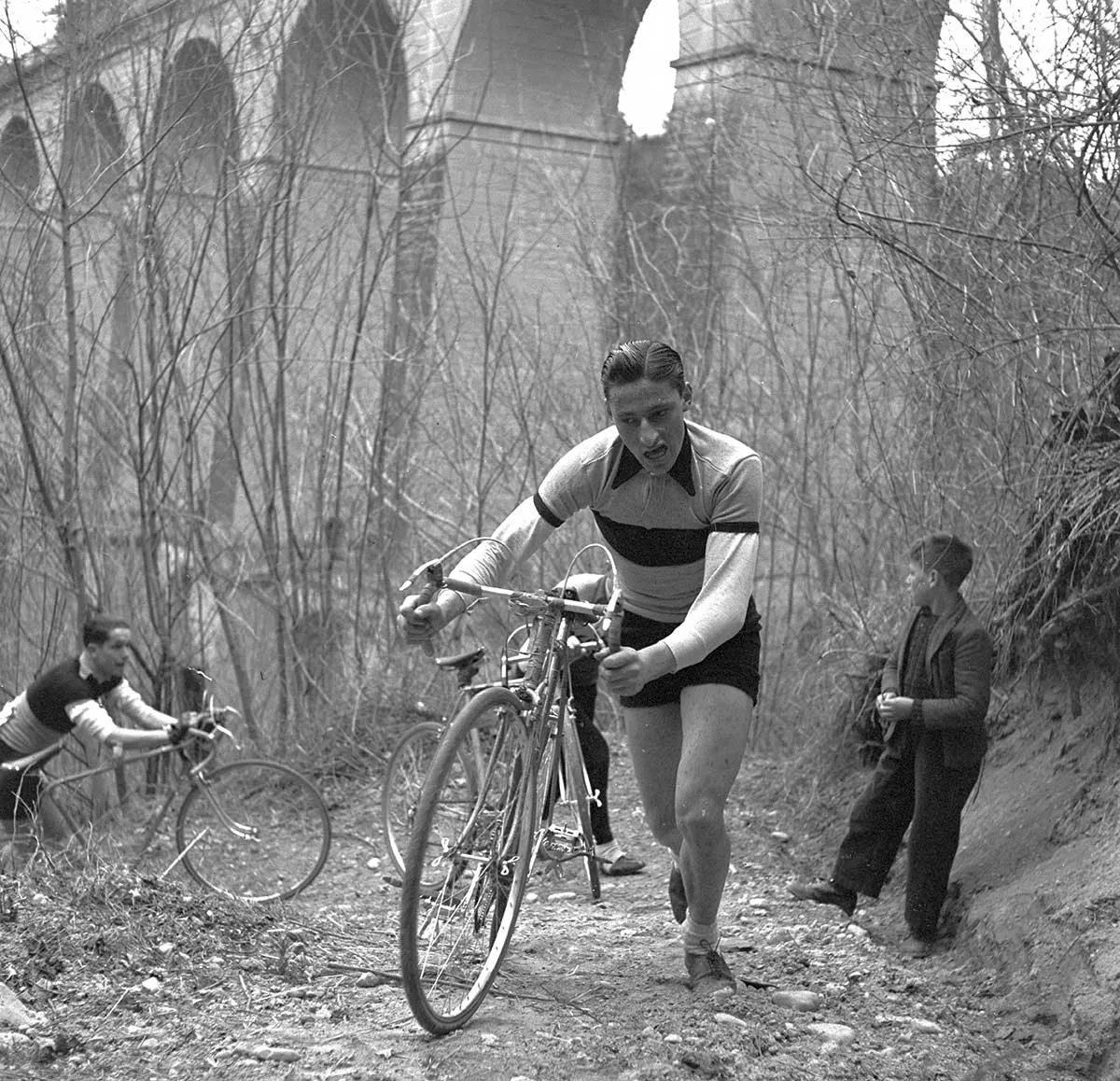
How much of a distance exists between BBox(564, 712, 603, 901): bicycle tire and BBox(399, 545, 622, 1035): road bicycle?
1697 millimetres

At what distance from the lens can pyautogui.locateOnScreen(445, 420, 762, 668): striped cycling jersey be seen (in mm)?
4566

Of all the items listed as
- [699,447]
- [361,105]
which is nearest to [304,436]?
[361,105]

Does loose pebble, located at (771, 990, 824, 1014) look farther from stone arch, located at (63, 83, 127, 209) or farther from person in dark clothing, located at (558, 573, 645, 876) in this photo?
stone arch, located at (63, 83, 127, 209)

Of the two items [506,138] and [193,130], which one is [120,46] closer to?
[193,130]

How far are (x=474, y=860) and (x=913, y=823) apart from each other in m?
2.19

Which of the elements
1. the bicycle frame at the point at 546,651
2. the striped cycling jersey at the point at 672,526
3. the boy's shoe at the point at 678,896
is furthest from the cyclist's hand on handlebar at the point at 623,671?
the boy's shoe at the point at 678,896

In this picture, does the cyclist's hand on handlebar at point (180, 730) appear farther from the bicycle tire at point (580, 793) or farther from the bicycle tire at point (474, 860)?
the bicycle tire at point (474, 860)

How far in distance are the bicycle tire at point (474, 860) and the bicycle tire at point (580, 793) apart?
1.93 m

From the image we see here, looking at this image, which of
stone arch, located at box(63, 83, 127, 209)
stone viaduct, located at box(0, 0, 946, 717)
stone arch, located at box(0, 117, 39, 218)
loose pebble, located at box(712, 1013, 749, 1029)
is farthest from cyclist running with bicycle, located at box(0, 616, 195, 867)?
loose pebble, located at box(712, 1013, 749, 1029)

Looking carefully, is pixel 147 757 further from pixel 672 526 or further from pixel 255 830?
pixel 672 526

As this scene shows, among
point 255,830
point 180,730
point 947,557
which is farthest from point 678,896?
point 255,830

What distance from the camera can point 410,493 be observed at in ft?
39.6

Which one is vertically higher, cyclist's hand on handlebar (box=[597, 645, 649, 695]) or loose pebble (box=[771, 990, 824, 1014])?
cyclist's hand on handlebar (box=[597, 645, 649, 695])

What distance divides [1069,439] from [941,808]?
5.20ft
